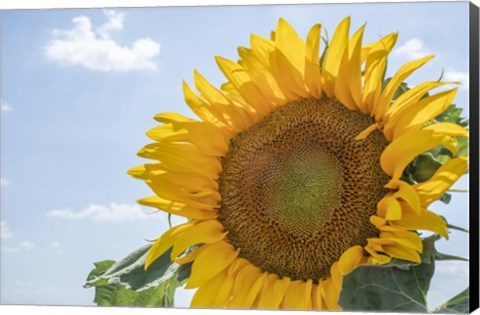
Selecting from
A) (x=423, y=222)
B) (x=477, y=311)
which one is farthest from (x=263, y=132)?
(x=477, y=311)

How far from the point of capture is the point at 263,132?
136 inches

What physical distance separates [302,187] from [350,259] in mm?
284

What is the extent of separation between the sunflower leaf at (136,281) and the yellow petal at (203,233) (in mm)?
123

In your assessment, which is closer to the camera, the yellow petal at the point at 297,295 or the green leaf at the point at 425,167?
the green leaf at the point at 425,167

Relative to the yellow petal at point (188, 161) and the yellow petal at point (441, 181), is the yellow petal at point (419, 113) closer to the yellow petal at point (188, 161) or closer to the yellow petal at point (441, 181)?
the yellow petal at point (441, 181)

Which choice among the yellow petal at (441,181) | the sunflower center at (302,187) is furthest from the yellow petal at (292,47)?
the yellow petal at (441,181)

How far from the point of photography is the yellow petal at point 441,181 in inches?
126

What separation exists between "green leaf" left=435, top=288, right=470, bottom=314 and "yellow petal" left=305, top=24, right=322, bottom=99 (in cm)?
76

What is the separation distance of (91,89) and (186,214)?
0.68m

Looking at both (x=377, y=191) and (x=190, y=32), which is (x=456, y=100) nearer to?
(x=377, y=191)

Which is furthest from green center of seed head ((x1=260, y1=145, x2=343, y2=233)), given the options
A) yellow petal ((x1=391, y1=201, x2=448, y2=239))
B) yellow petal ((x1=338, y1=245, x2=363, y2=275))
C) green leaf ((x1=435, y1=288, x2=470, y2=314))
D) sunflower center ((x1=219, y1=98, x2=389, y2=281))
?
green leaf ((x1=435, y1=288, x2=470, y2=314))

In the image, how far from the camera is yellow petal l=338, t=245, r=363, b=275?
3.28 m

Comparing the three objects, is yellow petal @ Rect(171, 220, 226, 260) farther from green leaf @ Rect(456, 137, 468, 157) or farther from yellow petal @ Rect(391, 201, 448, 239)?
green leaf @ Rect(456, 137, 468, 157)

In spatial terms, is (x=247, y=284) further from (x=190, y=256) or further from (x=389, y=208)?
(x=389, y=208)
